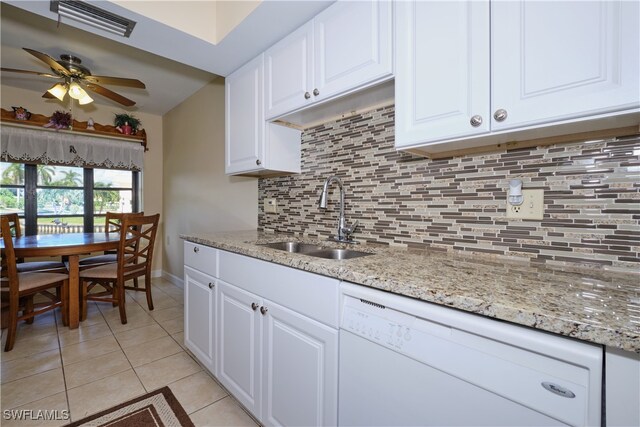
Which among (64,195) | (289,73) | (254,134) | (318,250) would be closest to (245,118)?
(254,134)

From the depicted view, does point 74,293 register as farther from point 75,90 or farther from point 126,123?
point 126,123

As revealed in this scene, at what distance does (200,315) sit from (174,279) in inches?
92.6

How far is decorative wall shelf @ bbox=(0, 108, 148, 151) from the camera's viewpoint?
3004 millimetres

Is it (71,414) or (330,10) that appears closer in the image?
(330,10)

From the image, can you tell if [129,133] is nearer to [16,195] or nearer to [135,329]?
[16,195]

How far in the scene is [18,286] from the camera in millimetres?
2111

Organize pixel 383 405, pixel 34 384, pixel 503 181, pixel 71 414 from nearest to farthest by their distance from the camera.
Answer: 1. pixel 383 405
2. pixel 503 181
3. pixel 71 414
4. pixel 34 384

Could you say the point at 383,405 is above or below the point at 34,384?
above

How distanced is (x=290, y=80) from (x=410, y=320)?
4.48 ft

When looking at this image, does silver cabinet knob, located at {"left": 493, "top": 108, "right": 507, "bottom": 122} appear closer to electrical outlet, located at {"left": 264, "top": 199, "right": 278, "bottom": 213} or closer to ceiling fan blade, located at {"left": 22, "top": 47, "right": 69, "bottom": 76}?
electrical outlet, located at {"left": 264, "top": 199, "right": 278, "bottom": 213}

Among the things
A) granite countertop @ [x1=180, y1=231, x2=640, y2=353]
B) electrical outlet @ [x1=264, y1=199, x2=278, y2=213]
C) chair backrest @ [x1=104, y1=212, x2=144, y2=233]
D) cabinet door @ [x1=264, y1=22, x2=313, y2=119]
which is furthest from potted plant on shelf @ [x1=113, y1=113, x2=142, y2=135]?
granite countertop @ [x1=180, y1=231, x2=640, y2=353]

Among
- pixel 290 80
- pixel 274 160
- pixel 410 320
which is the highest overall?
pixel 290 80

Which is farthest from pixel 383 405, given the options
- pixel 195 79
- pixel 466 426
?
pixel 195 79

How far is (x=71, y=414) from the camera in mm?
1446
